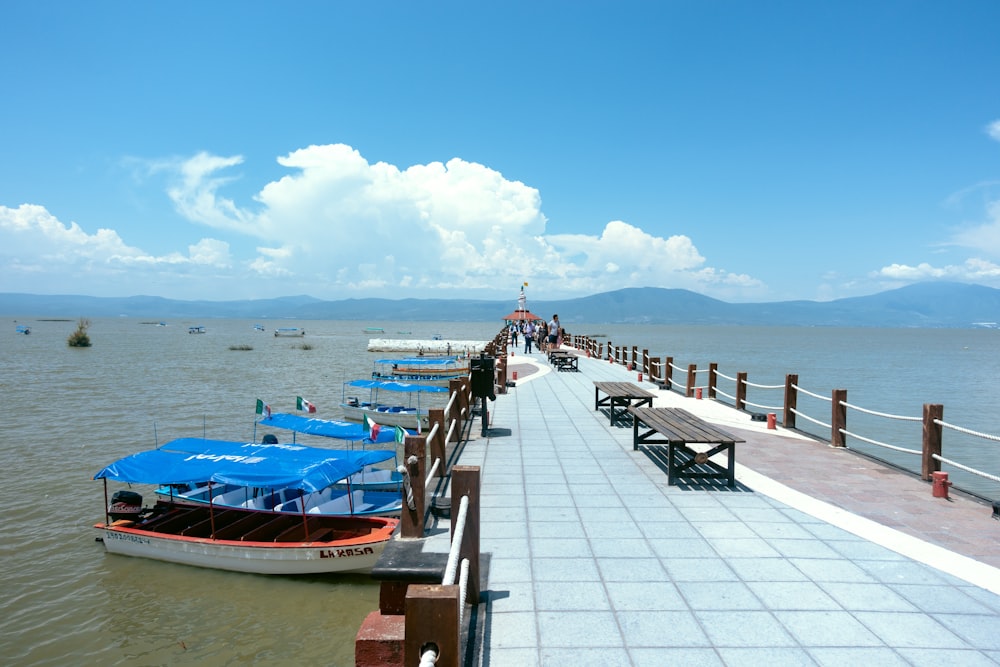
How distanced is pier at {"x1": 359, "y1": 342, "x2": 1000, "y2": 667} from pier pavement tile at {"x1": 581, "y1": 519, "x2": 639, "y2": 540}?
0.03m

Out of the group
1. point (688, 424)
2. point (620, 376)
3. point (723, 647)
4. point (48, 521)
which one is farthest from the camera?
point (620, 376)

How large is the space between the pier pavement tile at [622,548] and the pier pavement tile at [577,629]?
3.84 feet

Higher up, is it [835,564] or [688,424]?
[688,424]

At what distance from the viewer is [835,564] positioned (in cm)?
553

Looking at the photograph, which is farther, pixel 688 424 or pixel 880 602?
pixel 688 424

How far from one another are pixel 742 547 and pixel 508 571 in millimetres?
2453

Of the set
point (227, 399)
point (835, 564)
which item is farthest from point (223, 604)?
point (227, 399)

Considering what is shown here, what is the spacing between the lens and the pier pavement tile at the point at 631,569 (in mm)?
5223

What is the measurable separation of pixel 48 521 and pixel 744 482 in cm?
1427

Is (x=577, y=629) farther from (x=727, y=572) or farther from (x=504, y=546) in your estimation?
(x=727, y=572)

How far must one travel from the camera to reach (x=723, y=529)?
6484 millimetres

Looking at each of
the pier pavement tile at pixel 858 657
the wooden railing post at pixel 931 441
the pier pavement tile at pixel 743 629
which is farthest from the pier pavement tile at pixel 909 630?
the wooden railing post at pixel 931 441

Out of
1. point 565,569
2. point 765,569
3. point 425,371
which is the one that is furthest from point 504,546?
point 425,371

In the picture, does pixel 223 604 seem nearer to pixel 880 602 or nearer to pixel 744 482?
pixel 744 482
